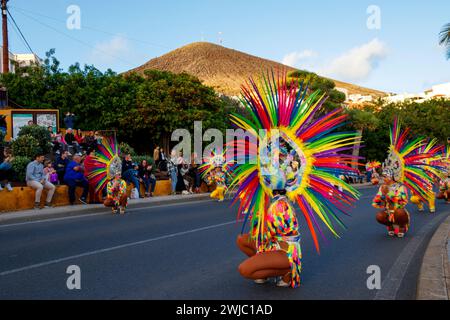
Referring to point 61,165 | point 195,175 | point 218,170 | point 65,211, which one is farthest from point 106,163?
point 195,175

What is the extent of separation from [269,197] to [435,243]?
4779mm

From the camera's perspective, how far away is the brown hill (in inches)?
4547

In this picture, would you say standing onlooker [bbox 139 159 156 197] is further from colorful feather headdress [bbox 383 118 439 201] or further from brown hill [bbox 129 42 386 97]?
brown hill [bbox 129 42 386 97]

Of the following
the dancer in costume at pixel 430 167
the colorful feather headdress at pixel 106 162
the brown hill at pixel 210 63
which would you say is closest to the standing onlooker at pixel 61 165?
the colorful feather headdress at pixel 106 162

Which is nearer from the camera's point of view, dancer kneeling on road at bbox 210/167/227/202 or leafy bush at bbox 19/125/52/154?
dancer kneeling on road at bbox 210/167/227/202

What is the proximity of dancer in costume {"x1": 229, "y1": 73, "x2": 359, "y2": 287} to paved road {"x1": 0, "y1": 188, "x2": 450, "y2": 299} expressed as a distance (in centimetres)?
60

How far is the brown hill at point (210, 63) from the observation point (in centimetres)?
11550

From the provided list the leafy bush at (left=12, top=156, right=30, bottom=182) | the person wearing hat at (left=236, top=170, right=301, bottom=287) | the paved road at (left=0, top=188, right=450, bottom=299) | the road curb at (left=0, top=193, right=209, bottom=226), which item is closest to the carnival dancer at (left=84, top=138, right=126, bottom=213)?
the road curb at (left=0, top=193, right=209, bottom=226)

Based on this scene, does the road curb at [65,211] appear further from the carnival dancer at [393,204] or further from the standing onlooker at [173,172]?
the carnival dancer at [393,204]

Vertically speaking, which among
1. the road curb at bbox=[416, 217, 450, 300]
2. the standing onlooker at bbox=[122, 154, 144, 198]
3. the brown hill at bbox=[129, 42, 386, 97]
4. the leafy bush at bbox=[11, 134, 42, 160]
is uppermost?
the brown hill at bbox=[129, 42, 386, 97]

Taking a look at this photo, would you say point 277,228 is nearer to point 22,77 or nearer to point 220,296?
point 220,296

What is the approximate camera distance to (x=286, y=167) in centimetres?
573
